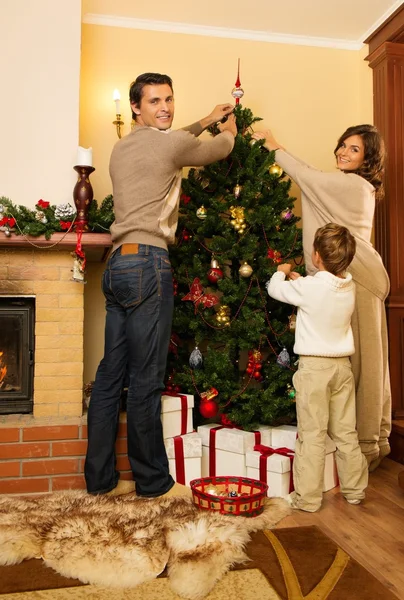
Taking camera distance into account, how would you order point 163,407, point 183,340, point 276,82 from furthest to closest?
point 276,82 < point 183,340 < point 163,407

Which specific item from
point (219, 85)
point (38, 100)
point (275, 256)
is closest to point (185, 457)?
point (275, 256)

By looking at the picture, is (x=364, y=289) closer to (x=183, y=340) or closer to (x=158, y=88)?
(x=183, y=340)

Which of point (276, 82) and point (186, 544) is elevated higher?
point (276, 82)

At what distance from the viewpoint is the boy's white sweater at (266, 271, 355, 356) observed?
2537 mm

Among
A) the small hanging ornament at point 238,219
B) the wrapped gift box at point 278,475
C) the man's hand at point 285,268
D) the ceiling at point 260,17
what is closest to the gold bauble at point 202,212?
the small hanging ornament at point 238,219

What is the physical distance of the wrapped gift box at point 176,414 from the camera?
2.76 metres

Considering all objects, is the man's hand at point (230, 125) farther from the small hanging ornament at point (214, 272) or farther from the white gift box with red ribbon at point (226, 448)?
the white gift box with red ribbon at point (226, 448)

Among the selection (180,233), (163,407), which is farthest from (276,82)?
(163,407)

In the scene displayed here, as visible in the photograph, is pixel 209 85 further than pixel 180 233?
Yes

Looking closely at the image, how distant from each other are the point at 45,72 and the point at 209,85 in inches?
45.4

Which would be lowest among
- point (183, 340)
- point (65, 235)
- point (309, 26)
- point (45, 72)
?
point (183, 340)

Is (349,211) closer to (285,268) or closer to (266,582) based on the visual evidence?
(285,268)

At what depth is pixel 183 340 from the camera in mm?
3188

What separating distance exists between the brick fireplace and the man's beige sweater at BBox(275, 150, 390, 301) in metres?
1.04
